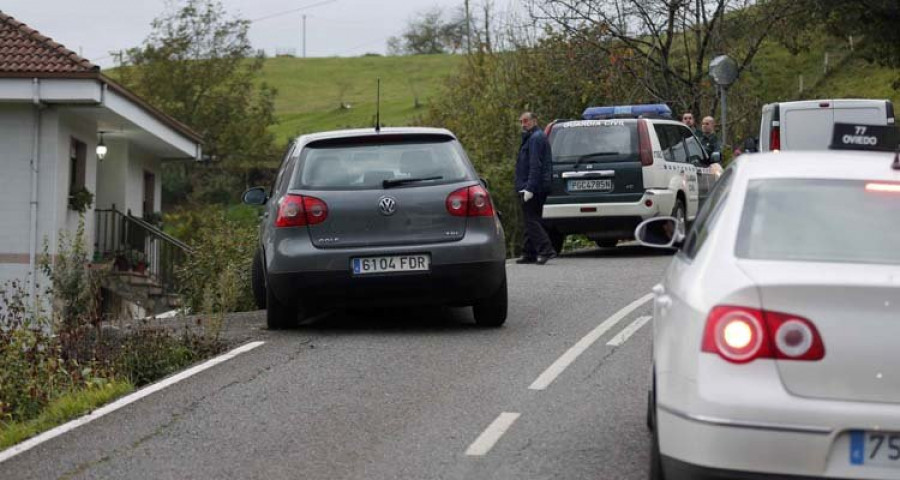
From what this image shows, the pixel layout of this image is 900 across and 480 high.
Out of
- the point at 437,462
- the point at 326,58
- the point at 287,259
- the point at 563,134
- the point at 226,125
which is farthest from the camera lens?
the point at 326,58

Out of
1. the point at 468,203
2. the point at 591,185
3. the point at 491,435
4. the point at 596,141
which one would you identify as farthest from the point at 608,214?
the point at 491,435

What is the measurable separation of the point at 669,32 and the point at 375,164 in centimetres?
2194

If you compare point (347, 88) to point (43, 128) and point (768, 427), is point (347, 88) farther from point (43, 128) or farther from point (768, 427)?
point (768, 427)

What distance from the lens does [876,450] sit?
16.6ft

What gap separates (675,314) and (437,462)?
1992mm

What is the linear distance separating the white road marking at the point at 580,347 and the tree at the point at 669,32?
767 inches

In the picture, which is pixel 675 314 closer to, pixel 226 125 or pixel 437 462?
pixel 437 462

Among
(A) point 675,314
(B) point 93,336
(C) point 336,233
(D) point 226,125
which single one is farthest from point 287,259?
(D) point 226,125

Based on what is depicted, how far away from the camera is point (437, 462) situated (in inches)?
285

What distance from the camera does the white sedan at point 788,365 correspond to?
5051 millimetres

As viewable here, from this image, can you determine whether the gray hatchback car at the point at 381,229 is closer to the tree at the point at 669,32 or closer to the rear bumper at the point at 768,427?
the rear bumper at the point at 768,427

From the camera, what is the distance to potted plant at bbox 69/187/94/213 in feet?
89.0

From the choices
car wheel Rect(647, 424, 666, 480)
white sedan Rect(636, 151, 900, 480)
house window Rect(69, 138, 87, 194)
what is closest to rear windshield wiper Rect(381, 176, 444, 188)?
car wheel Rect(647, 424, 666, 480)

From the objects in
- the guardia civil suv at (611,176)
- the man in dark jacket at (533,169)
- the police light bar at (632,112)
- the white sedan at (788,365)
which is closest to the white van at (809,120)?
the police light bar at (632,112)
